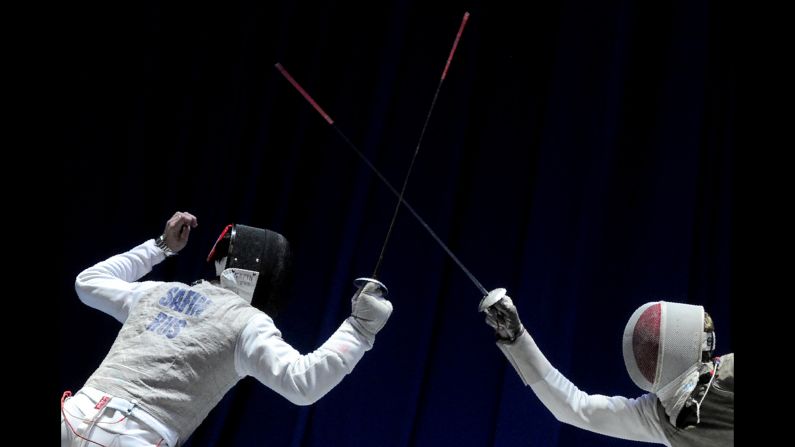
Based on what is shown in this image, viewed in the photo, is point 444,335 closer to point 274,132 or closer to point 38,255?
point 274,132

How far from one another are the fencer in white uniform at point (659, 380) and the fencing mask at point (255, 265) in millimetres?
622

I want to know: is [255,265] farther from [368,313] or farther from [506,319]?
[506,319]

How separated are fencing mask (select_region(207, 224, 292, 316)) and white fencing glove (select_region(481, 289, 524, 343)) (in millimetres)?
624

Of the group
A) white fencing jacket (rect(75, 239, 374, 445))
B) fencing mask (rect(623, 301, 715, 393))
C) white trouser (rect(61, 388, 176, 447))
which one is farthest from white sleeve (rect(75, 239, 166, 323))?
fencing mask (rect(623, 301, 715, 393))

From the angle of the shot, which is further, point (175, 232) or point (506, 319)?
point (175, 232)

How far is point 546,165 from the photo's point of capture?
2.62m

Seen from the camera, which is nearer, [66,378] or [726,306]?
[726,306]

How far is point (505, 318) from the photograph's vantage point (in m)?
1.75

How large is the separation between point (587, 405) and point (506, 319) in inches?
10.9

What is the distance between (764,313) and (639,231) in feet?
7.20

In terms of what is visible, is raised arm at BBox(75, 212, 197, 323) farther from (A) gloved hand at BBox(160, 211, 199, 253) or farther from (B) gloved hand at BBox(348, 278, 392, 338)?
(B) gloved hand at BBox(348, 278, 392, 338)

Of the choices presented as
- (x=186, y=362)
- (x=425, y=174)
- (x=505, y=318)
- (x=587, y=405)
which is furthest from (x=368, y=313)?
(x=425, y=174)

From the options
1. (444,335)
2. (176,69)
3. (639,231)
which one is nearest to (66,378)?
(176,69)

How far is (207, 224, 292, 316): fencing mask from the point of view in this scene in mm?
1971
